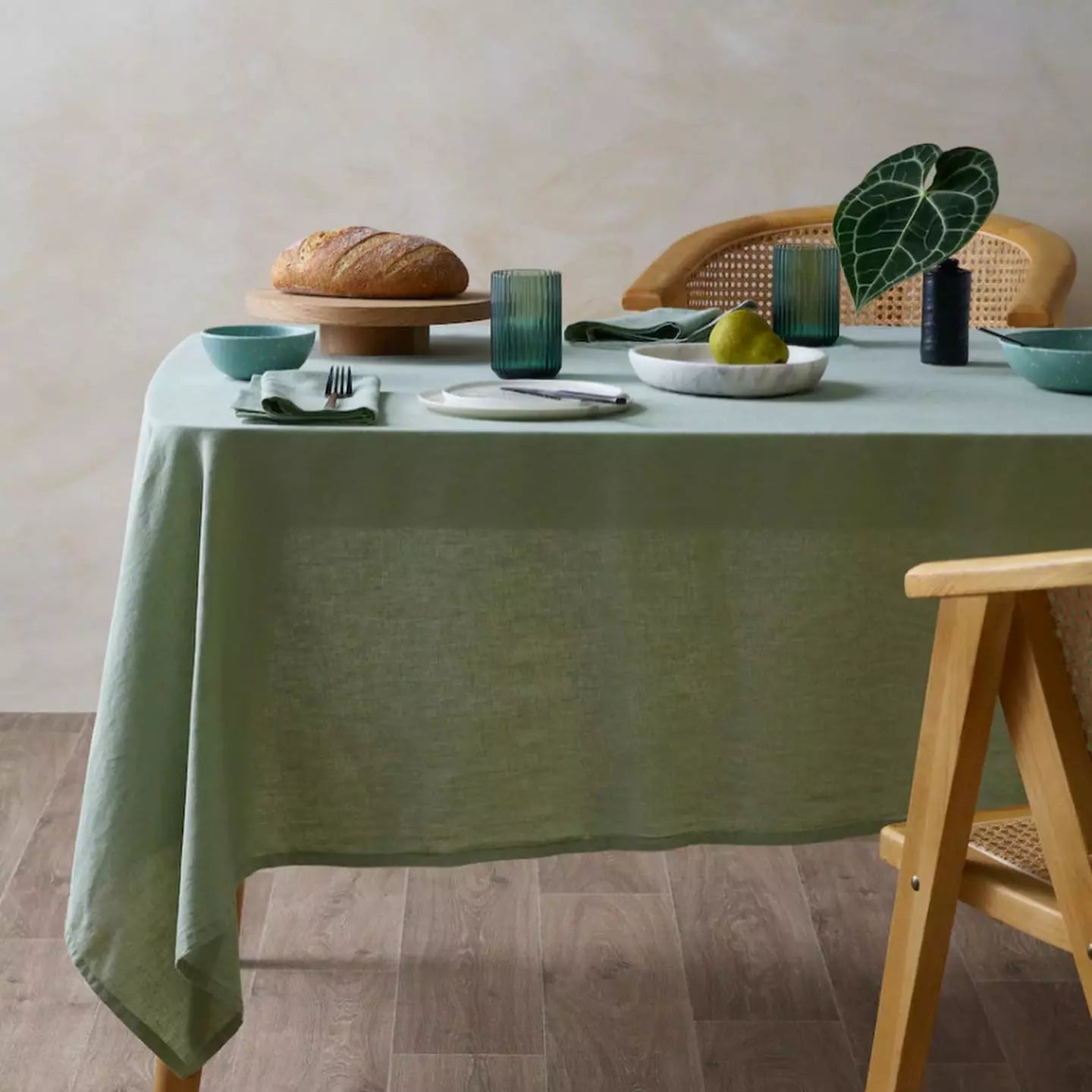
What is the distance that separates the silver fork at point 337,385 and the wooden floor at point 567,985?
0.75 meters

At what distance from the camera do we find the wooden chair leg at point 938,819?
119cm

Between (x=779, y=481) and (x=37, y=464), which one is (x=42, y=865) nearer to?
(x=37, y=464)

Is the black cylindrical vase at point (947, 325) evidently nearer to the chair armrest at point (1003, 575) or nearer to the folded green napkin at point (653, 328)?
the folded green napkin at point (653, 328)

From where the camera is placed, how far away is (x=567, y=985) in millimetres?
1853

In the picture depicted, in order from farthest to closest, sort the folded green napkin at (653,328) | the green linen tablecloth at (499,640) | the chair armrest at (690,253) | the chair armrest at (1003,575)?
the chair armrest at (690,253) < the folded green napkin at (653,328) < the green linen tablecloth at (499,640) < the chair armrest at (1003,575)

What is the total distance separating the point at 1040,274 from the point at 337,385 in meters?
1.32

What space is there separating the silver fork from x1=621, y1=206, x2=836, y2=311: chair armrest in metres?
0.86

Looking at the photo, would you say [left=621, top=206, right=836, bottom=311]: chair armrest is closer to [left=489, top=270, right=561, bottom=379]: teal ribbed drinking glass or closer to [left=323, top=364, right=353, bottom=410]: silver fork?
[left=489, top=270, right=561, bottom=379]: teal ribbed drinking glass

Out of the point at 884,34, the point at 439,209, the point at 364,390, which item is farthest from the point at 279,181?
the point at 364,390

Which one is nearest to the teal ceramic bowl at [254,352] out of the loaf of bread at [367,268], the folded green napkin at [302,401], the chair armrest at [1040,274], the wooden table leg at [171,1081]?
the folded green napkin at [302,401]

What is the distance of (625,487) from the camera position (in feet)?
4.30

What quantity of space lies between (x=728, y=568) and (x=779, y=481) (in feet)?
0.29

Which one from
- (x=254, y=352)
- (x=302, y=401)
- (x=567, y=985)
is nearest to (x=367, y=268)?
(x=254, y=352)

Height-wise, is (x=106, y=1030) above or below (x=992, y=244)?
below
